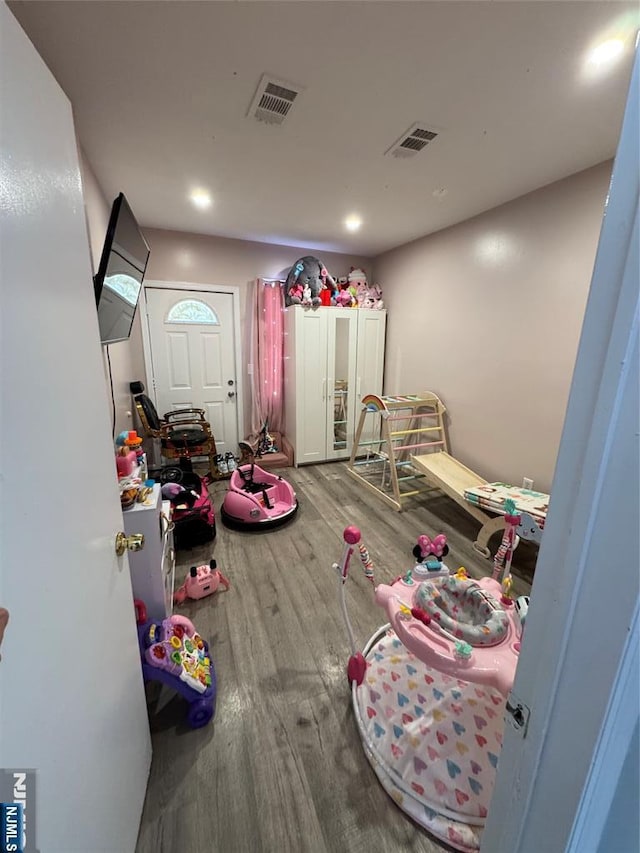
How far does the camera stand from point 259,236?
3514mm

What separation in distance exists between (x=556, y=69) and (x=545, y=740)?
87.4 inches

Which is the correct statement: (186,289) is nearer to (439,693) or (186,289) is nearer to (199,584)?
(199,584)

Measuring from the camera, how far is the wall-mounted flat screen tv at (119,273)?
1399 millimetres

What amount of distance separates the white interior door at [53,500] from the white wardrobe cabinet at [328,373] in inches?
115

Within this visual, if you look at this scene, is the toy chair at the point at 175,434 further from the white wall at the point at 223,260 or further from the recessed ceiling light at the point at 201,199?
the recessed ceiling light at the point at 201,199

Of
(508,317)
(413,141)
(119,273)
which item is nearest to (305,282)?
(413,141)

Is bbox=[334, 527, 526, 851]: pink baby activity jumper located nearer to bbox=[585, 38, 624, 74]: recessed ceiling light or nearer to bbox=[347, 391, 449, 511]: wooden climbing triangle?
bbox=[347, 391, 449, 511]: wooden climbing triangle

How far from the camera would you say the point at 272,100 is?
1.55m

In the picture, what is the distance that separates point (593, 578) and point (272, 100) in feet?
7.02

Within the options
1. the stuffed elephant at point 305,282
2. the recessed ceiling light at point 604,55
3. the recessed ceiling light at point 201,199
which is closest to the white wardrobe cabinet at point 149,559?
the recessed ceiling light at point 201,199

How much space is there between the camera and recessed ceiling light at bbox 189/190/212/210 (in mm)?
2502

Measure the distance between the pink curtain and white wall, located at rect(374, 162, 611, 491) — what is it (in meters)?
1.52

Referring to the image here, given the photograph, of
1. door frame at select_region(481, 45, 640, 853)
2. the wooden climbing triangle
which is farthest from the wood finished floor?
the wooden climbing triangle

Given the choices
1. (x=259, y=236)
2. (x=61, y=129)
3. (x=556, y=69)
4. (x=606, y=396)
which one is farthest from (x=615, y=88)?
(x=259, y=236)
